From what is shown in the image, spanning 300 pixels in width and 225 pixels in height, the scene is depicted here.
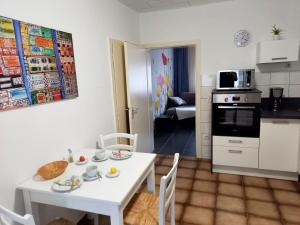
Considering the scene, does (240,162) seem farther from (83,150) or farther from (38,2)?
(38,2)

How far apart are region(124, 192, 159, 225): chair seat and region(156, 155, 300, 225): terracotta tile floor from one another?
24.1 inches

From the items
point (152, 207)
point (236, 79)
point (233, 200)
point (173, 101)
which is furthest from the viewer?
point (173, 101)

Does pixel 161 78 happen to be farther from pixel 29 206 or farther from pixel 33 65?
pixel 29 206

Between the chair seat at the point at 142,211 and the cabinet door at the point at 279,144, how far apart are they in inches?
69.4

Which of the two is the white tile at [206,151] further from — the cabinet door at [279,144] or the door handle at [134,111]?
the door handle at [134,111]

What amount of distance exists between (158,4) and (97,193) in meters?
2.75

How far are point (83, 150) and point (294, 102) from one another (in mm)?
2846

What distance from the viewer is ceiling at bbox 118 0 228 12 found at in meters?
3.04

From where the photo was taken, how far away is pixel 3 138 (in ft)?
4.72

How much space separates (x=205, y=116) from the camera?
3.53 metres

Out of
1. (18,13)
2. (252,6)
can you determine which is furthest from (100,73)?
(252,6)

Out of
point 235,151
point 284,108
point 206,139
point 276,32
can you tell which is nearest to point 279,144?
point 235,151

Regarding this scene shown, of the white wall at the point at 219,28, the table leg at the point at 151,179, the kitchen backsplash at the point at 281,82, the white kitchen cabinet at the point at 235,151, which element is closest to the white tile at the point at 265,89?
the kitchen backsplash at the point at 281,82

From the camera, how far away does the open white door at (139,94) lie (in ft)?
9.59
